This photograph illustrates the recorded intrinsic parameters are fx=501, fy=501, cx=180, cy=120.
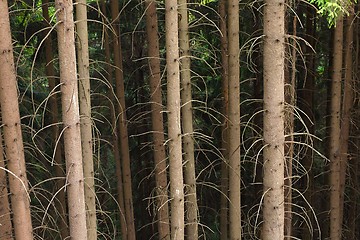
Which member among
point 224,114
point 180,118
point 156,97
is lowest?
point 224,114

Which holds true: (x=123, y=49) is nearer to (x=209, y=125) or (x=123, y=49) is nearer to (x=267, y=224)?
(x=209, y=125)

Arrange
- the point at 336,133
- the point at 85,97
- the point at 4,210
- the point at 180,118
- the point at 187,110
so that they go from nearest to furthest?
the point at 4,210 < the point at 85,97 < the point at 187,110 < the point at 180,118 < the point at 336,133

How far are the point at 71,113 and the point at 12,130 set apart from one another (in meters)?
1.17

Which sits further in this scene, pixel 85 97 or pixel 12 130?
pixel 85 97

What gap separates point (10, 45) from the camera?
6.13 metres

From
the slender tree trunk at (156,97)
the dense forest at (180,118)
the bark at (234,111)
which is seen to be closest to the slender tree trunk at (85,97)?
the dense forest at (180,118)

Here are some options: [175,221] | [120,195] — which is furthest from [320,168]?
[175,221]

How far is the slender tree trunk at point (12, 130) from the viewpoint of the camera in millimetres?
6070

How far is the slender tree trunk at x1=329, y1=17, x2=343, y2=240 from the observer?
938 cm

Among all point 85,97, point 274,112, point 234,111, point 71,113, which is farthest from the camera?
point 234,111

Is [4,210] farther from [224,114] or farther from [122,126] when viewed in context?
[122,126]

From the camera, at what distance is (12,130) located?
6.25 m

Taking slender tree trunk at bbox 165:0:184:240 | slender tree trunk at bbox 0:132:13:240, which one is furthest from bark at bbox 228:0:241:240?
slender tree trunk at bbox 0:132:13:240

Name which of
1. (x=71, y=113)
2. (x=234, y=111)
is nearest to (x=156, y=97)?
(x=234, y=111)
